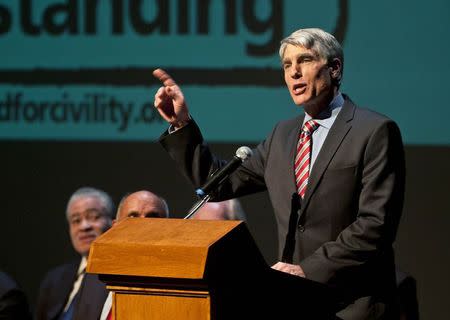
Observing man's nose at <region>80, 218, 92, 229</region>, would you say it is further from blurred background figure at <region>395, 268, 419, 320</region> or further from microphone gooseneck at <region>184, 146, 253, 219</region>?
microphone gooseneck at <region>184, 146, 253, 219</region>

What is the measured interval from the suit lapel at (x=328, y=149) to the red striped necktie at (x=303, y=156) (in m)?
0.04

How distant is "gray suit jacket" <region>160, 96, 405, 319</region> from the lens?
2035 mm

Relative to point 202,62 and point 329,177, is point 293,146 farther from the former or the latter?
point 202,62

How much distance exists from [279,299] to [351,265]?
15.0 inches


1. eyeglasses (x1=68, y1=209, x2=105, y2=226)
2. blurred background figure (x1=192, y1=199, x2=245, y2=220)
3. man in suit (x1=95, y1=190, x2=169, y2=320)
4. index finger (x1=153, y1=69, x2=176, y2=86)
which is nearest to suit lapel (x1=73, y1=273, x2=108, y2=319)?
man in suit (x1=95, y1=190, x2=169, y2=320)

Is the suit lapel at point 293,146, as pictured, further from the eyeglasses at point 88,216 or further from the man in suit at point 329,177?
the eyeglasses at point 88,216

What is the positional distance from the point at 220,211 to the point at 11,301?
3.38ft

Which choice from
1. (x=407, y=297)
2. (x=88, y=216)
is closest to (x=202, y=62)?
(x=88, y=216)

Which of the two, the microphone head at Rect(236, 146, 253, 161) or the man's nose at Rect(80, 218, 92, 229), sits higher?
the microphone head at Rect(236, 146, 253, 161)

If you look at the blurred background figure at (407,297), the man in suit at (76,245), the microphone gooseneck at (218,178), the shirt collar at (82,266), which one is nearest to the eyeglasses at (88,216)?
the man in suit at (76,245)

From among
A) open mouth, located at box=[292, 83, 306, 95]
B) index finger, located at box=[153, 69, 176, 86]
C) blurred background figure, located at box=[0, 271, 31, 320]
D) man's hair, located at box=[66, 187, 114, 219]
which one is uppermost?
index finger, located at box=[153, 69, 176, 86]

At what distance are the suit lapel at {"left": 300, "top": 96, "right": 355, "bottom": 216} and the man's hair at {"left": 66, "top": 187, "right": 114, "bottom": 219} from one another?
2298 mm

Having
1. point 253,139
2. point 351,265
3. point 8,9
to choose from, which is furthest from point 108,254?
point 8,9

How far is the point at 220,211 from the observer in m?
4.09
